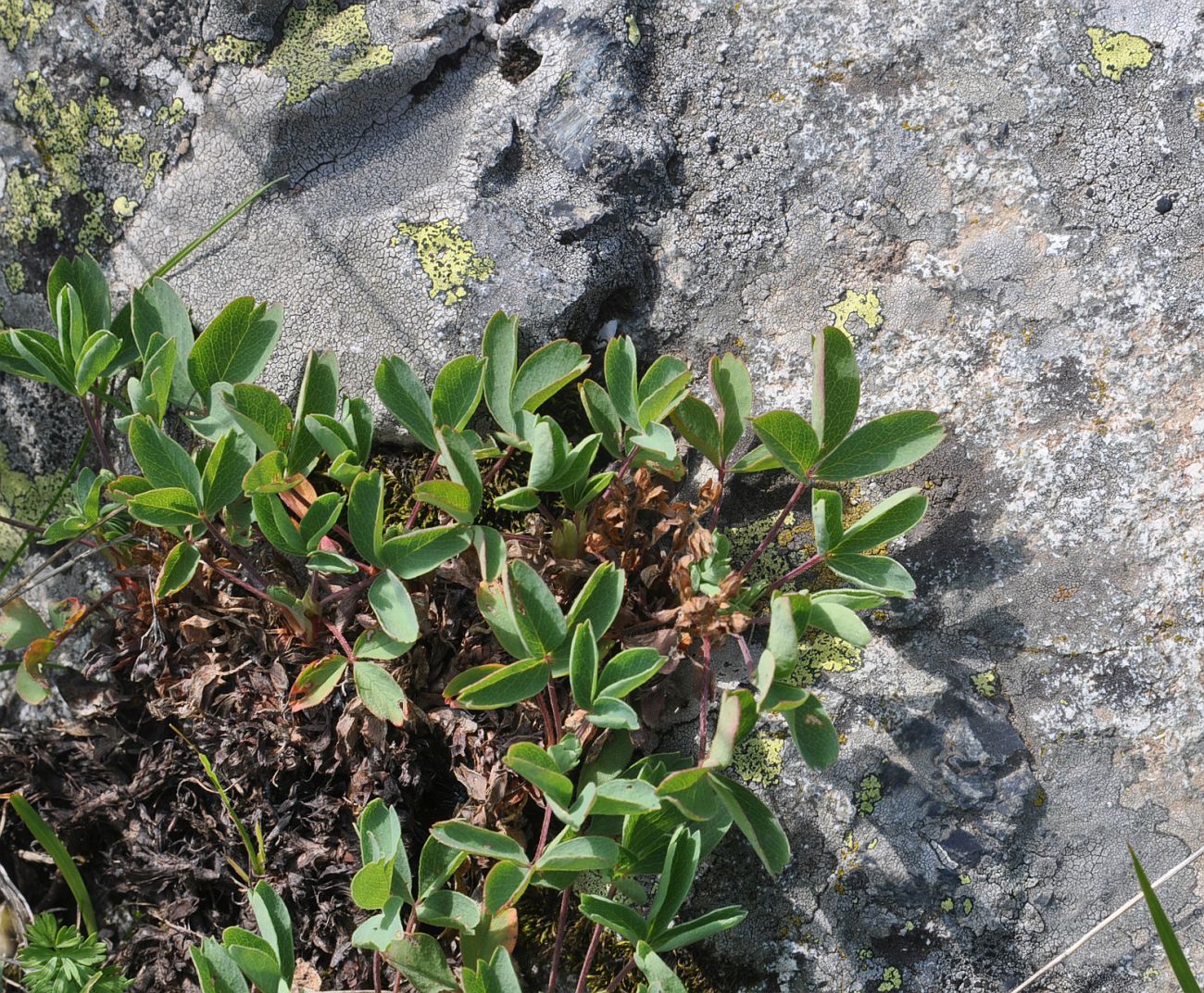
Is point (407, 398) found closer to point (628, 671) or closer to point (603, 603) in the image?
point (603, 603)

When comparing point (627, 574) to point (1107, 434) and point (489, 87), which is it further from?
point (489, 87)

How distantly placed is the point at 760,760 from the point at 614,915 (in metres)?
0.43

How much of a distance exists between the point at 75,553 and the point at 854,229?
1.83 m

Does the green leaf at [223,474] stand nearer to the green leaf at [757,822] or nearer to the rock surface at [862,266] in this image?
the rock surface at [862,266]

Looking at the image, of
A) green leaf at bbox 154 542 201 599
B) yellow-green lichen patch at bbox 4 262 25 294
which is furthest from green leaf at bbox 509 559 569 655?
yellow-green lichen patch at bbox 4 262 25 294

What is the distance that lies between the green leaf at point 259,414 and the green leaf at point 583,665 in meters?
0.65

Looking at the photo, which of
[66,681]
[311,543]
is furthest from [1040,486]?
[66,681]

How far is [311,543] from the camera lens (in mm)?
1663

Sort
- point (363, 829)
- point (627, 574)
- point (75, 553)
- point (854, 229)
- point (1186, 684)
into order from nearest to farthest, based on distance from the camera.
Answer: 1. point (363, 829)
2. point (1186, 684)
3. point (627, 574)
4. point (854, 229)
5. point (75, 553)

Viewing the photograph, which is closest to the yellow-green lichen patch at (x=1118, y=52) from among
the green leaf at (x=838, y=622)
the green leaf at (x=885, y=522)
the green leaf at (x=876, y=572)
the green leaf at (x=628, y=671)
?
the green leaf at (x=885, y=522)

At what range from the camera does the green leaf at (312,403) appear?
5.64ft

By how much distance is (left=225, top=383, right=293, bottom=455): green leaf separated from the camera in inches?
63.7

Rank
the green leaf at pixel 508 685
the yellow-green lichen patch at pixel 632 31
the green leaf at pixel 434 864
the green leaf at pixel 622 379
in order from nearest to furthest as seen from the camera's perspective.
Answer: the green leaf at pixel 508 685, the green leaf at pixel 434 864, the green leaf at pixel 622 379, the yellow-green lichen patch at pixel 632 31

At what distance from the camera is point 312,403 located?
5.83ft
